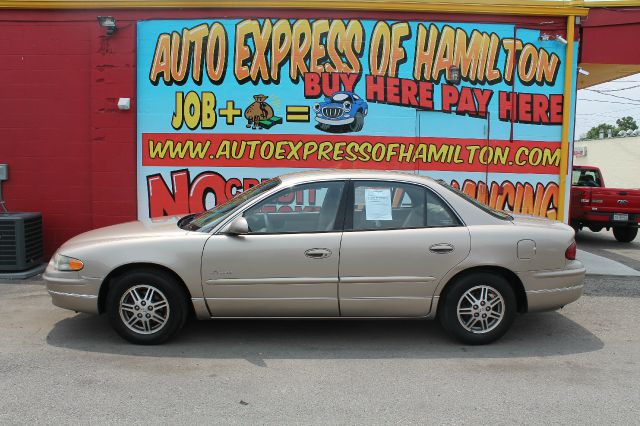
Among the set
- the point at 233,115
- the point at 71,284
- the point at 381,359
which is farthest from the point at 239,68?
the point at 381,359

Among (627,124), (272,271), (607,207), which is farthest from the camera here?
(627,124)

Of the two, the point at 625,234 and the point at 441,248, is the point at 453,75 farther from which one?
the point at 625,234

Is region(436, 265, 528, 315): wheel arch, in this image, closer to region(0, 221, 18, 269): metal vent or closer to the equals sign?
the equals sign

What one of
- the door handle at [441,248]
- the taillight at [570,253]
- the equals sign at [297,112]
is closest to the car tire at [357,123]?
the equals sign at [297,112]

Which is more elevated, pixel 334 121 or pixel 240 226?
pixel 334 121

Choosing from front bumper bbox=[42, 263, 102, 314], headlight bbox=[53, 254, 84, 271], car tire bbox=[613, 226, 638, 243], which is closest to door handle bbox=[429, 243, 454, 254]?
front bumper bbox=[42, 263, 102, 314]

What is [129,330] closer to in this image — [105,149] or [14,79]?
[105,149]

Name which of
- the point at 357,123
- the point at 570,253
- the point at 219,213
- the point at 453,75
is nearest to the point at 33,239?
the point at 219,213

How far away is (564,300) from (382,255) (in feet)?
5.96

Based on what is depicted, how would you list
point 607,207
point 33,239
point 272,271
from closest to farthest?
point 272,271 → point 33,239 → point 607,207

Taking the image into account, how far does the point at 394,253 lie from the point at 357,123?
166 inches

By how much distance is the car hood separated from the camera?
16.6 feet

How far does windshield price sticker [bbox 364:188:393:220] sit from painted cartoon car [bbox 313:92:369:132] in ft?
12.5

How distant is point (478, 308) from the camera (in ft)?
16.8
